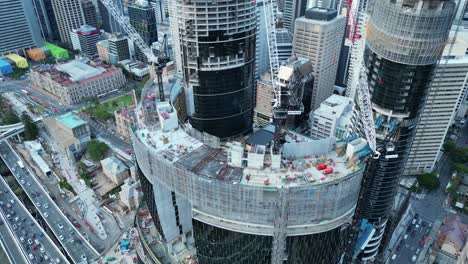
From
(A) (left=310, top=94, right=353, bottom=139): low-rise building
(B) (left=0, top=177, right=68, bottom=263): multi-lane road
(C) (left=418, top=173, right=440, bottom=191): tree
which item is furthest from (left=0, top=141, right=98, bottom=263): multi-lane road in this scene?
(C) (left=418, top=173, right=440, bottom=191): tree

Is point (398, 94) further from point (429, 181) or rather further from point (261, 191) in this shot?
point (429, 181)

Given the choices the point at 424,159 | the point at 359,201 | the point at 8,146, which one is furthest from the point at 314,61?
the point at 8,146

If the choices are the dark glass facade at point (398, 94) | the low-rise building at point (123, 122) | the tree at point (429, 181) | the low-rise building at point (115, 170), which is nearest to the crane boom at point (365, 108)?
the dark glass facade at point (398, 94)

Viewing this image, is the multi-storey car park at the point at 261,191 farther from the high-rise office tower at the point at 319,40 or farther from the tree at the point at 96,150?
the high-rise office tower at the point at 319,40

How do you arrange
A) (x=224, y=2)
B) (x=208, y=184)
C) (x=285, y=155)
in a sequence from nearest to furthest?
(x=208, y=184) → (x=285, y=155) → (x=224, y=2)

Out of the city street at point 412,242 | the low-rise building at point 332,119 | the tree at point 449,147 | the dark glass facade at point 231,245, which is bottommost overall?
the city street at point 412,242

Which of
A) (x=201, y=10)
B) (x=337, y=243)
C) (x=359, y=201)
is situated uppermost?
(x=201, y=10)

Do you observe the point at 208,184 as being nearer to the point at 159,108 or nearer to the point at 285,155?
the point at 285,155

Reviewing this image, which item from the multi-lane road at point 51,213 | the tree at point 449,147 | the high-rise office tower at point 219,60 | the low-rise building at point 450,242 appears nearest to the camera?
the high-rise office tower at point 219,60
